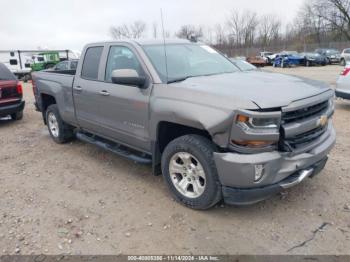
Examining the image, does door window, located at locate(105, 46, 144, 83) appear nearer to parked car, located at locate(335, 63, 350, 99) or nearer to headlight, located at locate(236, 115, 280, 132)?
headlight, located at locate(236, 115, 280, 132)

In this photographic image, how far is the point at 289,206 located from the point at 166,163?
1453 mm

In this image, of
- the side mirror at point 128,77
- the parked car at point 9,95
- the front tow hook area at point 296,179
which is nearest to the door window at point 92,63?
the side mirror at point 128,77

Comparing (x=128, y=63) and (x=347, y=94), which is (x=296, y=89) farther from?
(x=347, y=94)

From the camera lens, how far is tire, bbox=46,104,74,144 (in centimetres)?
624

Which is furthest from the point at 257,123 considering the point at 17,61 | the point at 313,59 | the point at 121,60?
the point at 313,59

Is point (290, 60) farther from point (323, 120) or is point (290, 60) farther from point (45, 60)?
point (323, 120)

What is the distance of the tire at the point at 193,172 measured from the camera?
3.34 metres

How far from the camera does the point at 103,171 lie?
4.95 m

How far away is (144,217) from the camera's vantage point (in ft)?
11.9

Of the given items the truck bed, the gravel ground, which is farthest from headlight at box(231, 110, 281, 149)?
the truck bed

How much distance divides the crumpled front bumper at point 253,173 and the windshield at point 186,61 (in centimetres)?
128

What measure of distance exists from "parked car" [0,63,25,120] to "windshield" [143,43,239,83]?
206 inches

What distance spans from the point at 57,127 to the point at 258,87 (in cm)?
430

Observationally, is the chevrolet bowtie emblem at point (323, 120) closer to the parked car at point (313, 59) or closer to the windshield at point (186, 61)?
the windshield at point (186, 61)
